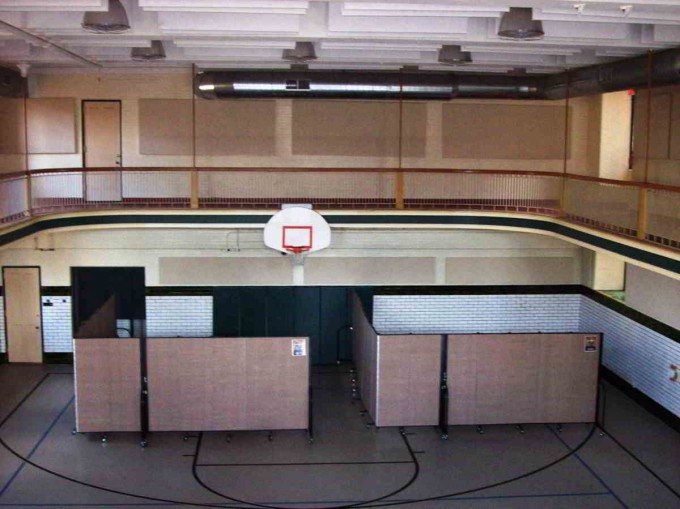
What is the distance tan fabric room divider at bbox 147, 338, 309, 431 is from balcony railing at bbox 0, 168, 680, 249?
3686 millimetres

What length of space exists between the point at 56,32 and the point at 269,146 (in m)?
6.73

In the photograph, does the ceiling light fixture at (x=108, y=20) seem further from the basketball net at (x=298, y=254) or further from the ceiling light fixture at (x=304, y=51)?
the basketball net at (x=298, y=254)

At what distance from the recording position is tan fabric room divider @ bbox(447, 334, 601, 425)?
Answer: 14.4m

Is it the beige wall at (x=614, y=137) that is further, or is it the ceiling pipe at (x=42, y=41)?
the beige wall at (x=614, y=137)

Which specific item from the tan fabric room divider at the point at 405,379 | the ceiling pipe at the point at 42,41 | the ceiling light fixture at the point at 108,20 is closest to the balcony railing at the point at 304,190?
the ceiling pipe at the point at 42,41

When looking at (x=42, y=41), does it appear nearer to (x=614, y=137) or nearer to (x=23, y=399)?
(x=23, y=399)

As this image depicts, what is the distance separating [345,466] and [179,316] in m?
7.28

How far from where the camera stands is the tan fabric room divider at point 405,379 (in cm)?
1421

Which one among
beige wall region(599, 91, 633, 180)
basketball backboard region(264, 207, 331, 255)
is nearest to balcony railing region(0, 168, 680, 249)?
basketball backboard region(264, 207, 331, 255)

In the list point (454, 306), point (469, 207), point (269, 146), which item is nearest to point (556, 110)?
point (469, 207)

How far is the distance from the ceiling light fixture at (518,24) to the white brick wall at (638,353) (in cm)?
712

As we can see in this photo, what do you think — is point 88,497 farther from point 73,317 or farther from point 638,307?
point 638,307

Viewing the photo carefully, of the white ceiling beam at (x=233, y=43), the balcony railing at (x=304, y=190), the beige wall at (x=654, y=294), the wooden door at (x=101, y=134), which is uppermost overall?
the white ceiling beam at (x=233, y=43)

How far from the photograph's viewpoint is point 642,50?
563 inches
